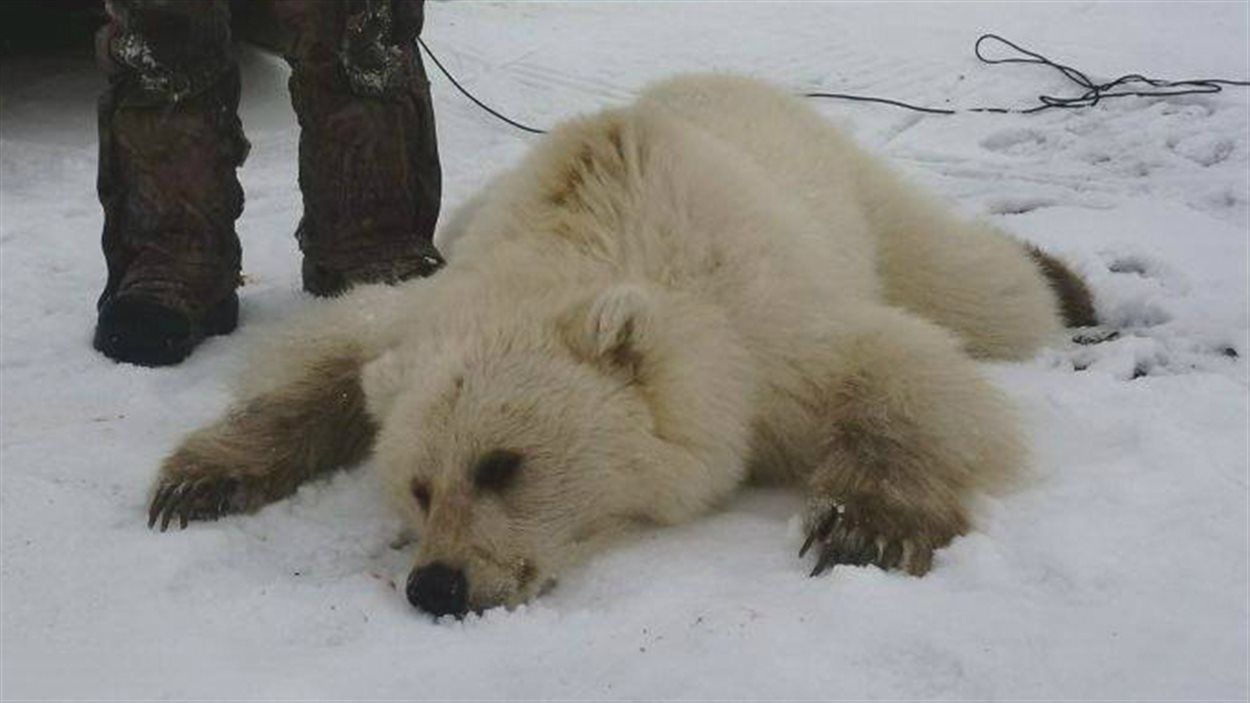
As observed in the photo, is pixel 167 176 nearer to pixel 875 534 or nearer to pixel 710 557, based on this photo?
pixel 710 557

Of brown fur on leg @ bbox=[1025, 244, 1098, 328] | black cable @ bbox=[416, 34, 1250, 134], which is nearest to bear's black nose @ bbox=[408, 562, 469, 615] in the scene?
brown fur on leg @ bbox=[1025, 244, 1098, 328]

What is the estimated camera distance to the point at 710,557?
296 centimetres

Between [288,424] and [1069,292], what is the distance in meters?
2.69

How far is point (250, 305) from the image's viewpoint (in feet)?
15.9

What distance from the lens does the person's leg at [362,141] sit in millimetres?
4547

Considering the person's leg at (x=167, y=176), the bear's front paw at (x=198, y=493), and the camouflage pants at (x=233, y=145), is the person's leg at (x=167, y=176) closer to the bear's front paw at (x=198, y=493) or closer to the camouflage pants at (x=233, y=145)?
the camouflage pants at (x=233, y=145)

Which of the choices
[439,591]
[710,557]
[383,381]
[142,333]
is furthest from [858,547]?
[142,333]

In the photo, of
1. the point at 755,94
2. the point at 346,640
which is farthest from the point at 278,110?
the point at 346,640

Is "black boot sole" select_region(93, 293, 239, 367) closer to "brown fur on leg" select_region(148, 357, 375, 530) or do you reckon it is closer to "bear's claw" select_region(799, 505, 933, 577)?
"brown fur on leg" select_region(148, 357, 375, 530)

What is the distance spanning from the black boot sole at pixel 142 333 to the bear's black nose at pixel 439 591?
5.96 ft

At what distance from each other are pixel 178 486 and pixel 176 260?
1.40m

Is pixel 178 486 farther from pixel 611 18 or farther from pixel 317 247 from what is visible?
pixel 611 18

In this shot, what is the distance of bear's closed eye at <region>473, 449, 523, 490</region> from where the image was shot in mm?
2922

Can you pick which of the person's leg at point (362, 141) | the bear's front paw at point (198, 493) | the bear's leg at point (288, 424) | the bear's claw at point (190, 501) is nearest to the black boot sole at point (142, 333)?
the bear's leg at point (288, 424)
